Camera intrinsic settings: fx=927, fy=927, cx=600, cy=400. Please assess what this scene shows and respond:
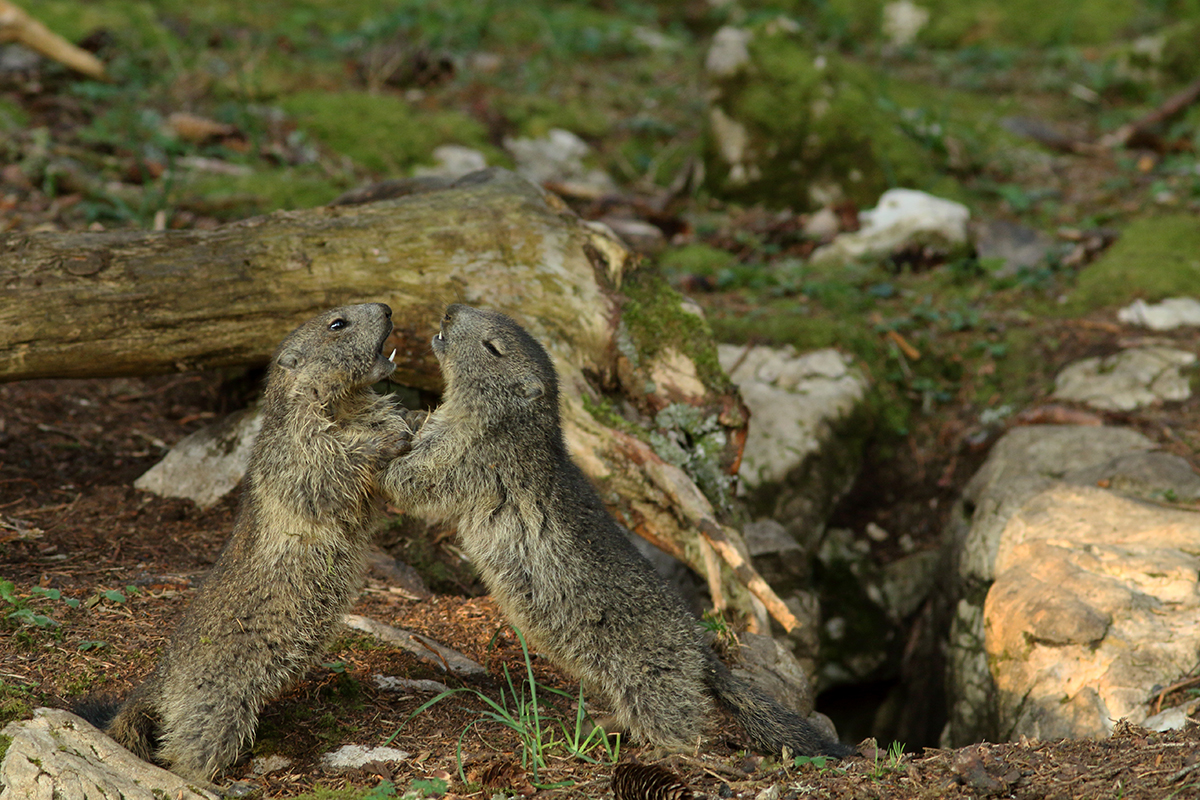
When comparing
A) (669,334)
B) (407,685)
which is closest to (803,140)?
(669,334)

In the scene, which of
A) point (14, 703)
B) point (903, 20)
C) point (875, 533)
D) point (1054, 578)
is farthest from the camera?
point (903, 20)

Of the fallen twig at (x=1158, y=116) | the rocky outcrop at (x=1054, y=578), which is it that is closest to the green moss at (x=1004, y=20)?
the fallen twig at (x=1158, y=116)

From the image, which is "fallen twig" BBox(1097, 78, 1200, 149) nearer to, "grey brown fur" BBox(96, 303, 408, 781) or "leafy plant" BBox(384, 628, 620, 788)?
"grey brown fur" BBox(96, 303, 408, 781)

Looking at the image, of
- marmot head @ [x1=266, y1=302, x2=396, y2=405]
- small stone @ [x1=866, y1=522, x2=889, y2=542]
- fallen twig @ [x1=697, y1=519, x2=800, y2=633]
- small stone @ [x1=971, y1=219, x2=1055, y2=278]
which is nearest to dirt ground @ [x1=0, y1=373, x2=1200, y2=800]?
fallen twig @ [x1=697, y1=519, x2=800, y2=633]

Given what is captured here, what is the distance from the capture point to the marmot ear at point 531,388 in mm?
5082

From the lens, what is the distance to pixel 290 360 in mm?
5020

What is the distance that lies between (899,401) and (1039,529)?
244 centimetres

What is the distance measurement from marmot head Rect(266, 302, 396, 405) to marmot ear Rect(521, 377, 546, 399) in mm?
752

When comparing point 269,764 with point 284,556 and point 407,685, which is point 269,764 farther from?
point 284,556

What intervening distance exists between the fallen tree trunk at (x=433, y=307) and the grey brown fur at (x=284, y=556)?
1223 millimetres

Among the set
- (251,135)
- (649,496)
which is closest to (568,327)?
(649,496)

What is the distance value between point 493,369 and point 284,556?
145cm

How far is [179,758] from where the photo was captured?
432 cm

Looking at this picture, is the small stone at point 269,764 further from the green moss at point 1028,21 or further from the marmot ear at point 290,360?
the green moss at point 1028,21
